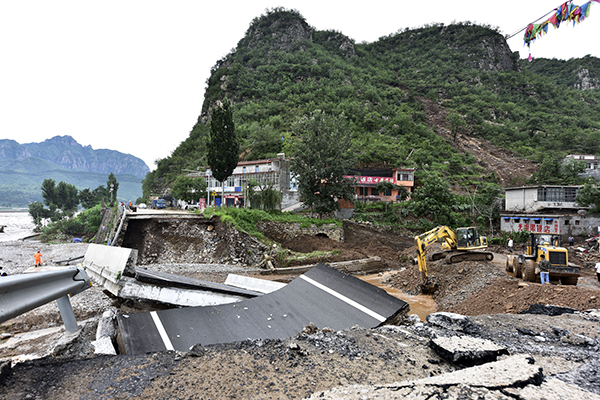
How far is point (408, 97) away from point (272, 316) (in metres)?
85.5

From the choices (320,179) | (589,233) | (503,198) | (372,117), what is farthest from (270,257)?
(372,117)

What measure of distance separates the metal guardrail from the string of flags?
11.2 meters

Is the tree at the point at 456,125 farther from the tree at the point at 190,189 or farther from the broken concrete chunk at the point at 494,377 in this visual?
the broken concrete chunk at the point at 494,377

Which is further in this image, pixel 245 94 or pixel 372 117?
pixel 245 94

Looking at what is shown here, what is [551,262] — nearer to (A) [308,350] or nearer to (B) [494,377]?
(B) [494,377]

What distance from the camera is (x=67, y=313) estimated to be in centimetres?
326

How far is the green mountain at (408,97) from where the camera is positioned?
52000 mm

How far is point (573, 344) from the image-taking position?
155 inches

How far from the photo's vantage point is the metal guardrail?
7.24ft

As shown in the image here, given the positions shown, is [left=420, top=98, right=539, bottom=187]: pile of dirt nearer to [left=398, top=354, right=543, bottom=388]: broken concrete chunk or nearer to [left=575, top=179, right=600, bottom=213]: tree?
[left=575, top=179, right=600, bottom=213]: tree

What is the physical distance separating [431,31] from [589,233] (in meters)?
117

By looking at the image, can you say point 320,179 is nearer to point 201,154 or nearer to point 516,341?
point 516,341

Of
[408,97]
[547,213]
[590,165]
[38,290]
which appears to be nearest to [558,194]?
[547,213]

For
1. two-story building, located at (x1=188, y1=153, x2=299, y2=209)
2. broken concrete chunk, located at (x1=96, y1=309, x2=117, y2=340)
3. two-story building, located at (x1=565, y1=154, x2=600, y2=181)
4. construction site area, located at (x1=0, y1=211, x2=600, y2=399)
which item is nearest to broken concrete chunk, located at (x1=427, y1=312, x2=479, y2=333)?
construction site area, located at (x1=0, y1=211, x2=600, y2=399)
